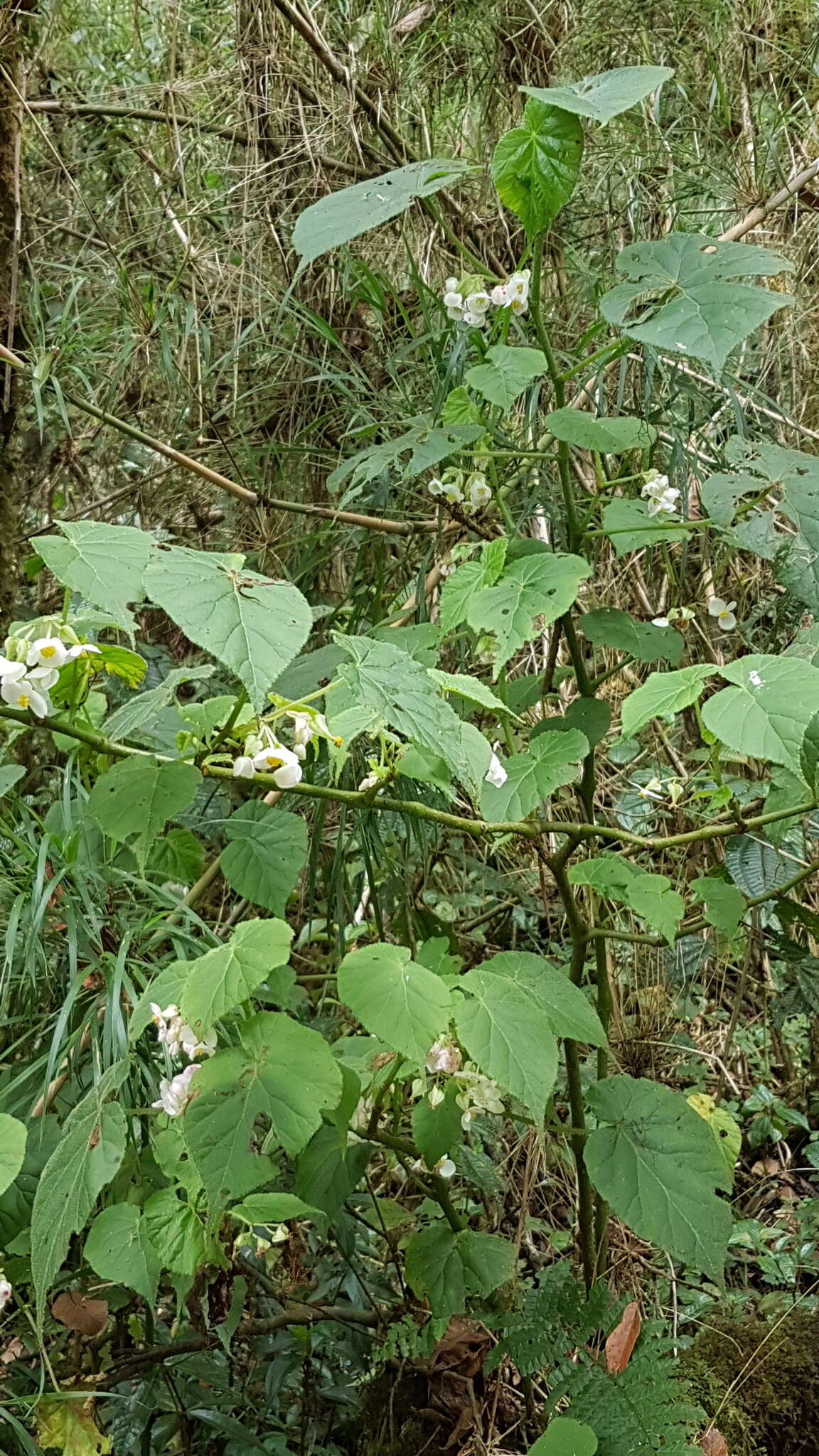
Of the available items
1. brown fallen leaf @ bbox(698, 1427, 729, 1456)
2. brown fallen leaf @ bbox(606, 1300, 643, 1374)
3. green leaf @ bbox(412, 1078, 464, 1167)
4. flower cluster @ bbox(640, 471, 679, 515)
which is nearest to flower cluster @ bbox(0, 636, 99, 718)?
green leaf @ bbox(412, 1078, 464, 1167)

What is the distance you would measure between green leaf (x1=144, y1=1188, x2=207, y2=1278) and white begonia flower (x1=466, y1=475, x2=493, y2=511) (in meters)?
0.93

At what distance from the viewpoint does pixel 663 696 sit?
0.96 meters

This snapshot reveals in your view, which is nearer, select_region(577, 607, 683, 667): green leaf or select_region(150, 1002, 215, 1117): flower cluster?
select_region(150, 1002, 215, 1117): flower cluster

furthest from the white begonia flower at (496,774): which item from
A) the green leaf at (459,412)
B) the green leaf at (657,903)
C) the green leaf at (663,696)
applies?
the green leaf at (459,412)

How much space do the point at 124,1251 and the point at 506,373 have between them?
1.02 m

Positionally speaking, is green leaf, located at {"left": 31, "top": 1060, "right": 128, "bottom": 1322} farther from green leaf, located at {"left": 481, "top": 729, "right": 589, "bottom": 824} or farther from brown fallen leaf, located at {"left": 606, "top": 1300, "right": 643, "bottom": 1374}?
brown fallen leaf, located at {"left": 606, "top": 1300, "right": 643, "bottom": 1374}

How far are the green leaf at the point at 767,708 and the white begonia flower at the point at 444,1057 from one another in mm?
399

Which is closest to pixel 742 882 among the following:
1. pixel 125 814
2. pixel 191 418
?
pixel 125 814

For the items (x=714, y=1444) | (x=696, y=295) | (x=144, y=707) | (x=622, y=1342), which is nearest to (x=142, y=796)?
(x=144, y=707)

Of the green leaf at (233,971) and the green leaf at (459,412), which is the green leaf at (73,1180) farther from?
the green leaf at (459,412)

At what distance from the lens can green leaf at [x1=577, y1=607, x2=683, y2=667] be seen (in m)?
1.28

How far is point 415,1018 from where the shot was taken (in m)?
0.86

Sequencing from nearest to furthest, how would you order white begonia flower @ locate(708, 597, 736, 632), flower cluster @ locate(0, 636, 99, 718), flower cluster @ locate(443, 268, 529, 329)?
flower cluster @ locate(0, 636, 99, 718) → flower cluster @ locate(443, 268, 529, 329) → white begonia flower @ locate(708, 597, 736, 632)

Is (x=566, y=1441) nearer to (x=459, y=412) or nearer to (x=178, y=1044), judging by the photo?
(x=178, y=1044)
